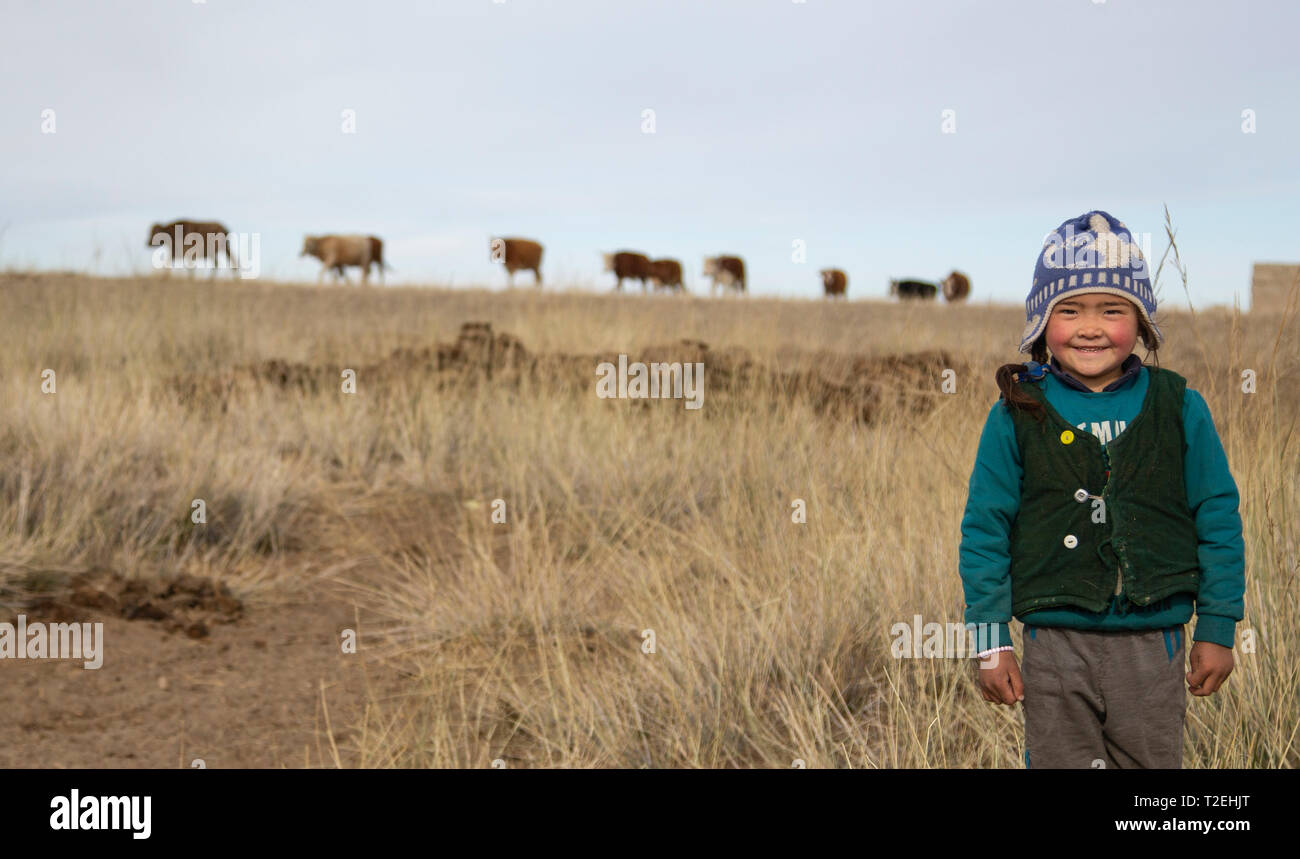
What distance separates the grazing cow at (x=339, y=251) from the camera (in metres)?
34.9

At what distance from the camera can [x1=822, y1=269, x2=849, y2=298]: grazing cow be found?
41875mm

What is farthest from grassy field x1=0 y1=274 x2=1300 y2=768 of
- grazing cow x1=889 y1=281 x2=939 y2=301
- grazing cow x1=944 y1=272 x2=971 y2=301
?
grazing cow x1=944 y1=272 x2=971 y2=301

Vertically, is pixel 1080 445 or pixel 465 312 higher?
pixel 465 312

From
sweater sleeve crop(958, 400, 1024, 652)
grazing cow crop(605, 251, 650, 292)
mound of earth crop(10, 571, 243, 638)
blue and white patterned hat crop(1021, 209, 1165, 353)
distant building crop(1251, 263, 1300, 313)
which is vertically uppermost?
grazing cow crop(605, 251, 650, 292)

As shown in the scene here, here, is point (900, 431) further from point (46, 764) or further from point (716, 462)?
point (46, 764)

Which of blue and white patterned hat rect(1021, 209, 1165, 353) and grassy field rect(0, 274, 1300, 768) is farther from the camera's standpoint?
grassy field rect(0, 274, 1300, 768)

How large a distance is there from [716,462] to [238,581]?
2608mm

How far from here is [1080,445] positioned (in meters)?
2.01

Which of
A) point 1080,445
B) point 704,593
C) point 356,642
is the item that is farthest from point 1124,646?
point 356,642

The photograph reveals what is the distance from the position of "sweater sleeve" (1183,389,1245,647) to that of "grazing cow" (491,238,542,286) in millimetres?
32012

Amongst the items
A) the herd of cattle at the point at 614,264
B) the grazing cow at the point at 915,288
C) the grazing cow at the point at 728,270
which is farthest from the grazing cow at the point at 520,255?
the grazing cow at the point at 915,288

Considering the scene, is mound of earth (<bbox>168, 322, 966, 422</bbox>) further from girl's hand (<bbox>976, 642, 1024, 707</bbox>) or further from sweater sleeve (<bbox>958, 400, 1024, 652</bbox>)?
girl's hand (<bbox>976, 642, 1024, 707</bbox>)

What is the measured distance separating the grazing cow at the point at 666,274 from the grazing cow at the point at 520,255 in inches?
174

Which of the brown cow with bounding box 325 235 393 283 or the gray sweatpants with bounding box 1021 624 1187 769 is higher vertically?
the brown cow with bounding box 325 235 393 283
